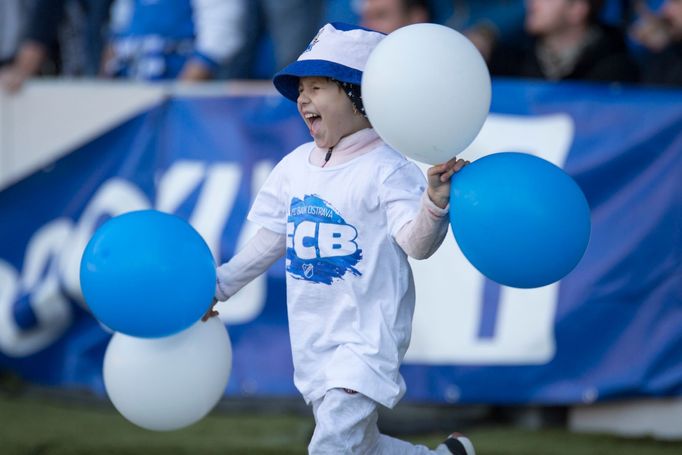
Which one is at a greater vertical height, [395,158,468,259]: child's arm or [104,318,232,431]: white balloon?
[395,158,468,259]: child's arm

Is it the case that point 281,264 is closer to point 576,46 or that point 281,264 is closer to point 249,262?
point 576,46

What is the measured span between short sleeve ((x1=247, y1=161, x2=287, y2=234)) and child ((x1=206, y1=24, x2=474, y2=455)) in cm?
11

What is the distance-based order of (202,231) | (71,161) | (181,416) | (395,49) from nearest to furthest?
1. (395,49)
2. (181,416)
3. (202,231)
4. (71,161)

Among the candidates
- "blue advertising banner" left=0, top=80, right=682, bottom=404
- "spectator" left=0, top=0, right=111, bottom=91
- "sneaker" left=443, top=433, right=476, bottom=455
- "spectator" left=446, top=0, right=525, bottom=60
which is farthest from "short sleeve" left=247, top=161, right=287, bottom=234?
"spectator" left=0, top=0, right=111, bottom=91

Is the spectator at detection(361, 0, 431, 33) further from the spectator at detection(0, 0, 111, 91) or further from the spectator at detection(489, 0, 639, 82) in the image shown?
the spectator at detection(0, 0, 111, 91)

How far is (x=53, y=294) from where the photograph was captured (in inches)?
256

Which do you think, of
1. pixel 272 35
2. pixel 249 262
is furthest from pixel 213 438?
pixel 272 35

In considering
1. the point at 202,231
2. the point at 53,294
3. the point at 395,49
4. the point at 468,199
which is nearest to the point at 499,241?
the point at 468,199

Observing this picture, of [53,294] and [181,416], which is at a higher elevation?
[181,416]

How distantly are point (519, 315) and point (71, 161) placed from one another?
2.52 meters

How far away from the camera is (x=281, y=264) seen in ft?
20.0

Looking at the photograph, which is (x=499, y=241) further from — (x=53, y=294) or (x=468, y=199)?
(x=53, y=294)

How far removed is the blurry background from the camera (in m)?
5.74

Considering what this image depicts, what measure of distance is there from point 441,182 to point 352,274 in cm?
49
